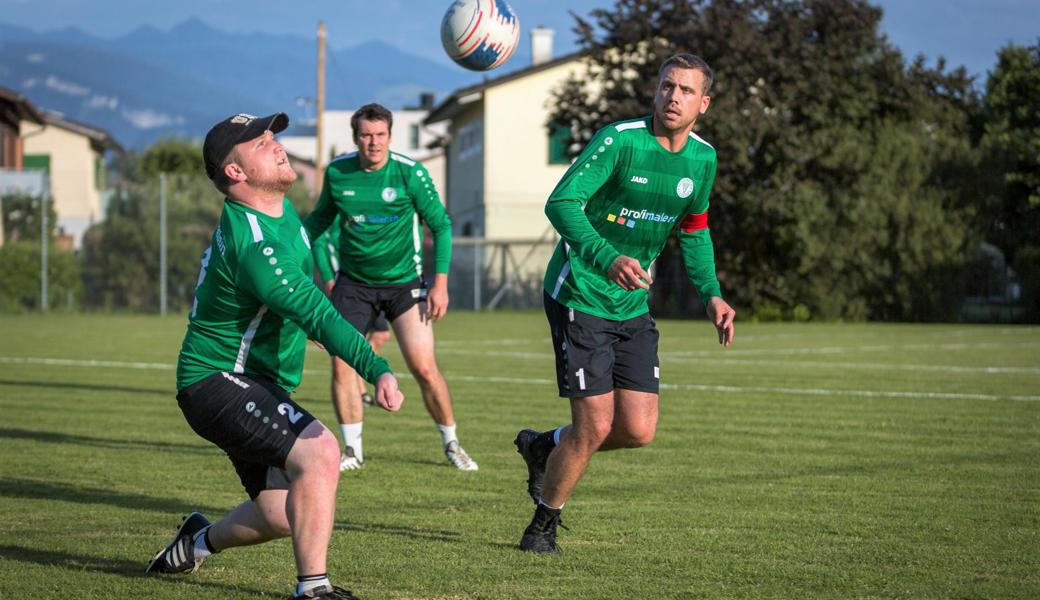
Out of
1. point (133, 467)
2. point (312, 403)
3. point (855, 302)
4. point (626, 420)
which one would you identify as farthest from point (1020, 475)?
point (855, 302)

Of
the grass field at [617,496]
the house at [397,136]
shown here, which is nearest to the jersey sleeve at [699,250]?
the grass field at [617,496]

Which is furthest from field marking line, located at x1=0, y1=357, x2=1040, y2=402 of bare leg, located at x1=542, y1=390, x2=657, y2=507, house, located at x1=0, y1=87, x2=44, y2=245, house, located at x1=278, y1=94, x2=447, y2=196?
house, located at x1=278, y1=94, x2=447, y2=196

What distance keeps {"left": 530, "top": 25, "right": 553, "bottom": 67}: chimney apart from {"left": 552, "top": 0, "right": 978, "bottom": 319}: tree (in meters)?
18.3

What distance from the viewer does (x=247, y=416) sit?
5090 millimetres

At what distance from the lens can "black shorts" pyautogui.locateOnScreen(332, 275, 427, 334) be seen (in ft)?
32.4

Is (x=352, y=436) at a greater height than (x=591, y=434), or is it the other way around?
(x=591, y=434)

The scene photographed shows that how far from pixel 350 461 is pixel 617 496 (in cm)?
227

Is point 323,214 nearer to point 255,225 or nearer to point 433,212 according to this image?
point 433,212

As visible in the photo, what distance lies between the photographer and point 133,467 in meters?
9.46

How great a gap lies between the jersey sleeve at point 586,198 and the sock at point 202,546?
2.05 meters

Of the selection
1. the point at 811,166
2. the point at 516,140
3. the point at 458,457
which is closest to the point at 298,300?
the point at 458,457

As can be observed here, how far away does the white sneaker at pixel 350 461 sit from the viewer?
9.41 meters

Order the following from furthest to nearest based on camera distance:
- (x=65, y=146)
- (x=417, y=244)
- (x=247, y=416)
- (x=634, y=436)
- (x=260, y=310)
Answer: (x=65, y=146) → (x=417, y=244) → (x=634, y=436) → (x=260, y=310) → (x=247, y=416)

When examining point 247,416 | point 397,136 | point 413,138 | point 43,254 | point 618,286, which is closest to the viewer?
point 247,416
